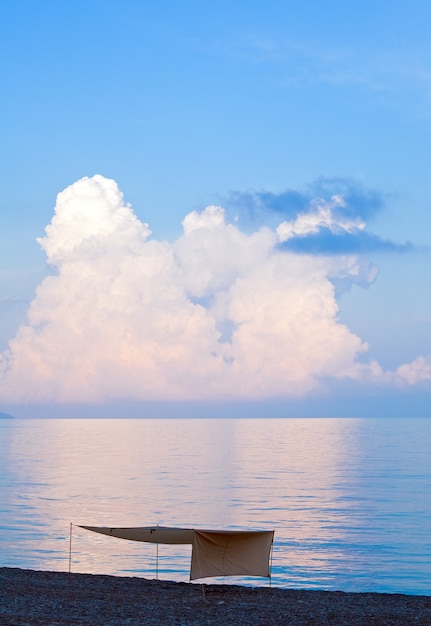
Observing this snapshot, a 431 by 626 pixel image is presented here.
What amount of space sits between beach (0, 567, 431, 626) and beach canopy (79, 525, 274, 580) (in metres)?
0.86

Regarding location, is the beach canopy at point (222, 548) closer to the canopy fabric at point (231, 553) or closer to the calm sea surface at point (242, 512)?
the canopy fabric at point (231, 553)

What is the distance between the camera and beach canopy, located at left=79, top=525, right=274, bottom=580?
28062 millimetres

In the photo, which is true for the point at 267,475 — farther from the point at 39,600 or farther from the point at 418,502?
the point at 39,600

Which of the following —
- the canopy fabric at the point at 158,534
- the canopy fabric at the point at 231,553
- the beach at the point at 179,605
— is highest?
the canopy fabric at the point at 158,534

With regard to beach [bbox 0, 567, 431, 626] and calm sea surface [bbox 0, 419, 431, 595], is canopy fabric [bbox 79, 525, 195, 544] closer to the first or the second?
beach [bbox 0, 567, 431, 626]

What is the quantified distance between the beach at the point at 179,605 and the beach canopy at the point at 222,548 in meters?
0.86

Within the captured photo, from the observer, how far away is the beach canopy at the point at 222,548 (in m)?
28.1

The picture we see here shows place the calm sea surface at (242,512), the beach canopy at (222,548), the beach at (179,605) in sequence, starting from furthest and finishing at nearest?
the calm sea surface at (242,512) → the beach canopy at (222,548) → the beach at (179,605)

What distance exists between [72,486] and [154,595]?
6044cm

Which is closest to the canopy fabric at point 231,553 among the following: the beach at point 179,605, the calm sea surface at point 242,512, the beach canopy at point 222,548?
the beach canopy at point 222,548

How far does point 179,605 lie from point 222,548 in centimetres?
287

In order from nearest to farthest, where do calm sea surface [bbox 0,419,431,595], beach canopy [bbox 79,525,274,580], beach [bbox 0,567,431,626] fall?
beach [bbox 0,567,431,626], beach canopy [bbox 79,525,274,580], calm sea surface [bbox 0,419,431,595]

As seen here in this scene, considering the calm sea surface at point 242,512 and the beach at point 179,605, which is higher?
the calm sea surface at point 242,512

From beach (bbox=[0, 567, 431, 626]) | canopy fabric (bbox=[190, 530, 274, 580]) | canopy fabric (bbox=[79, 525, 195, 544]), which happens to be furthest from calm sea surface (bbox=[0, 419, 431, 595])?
canopy fabric (bbox=[79, 525, 195, 544])
